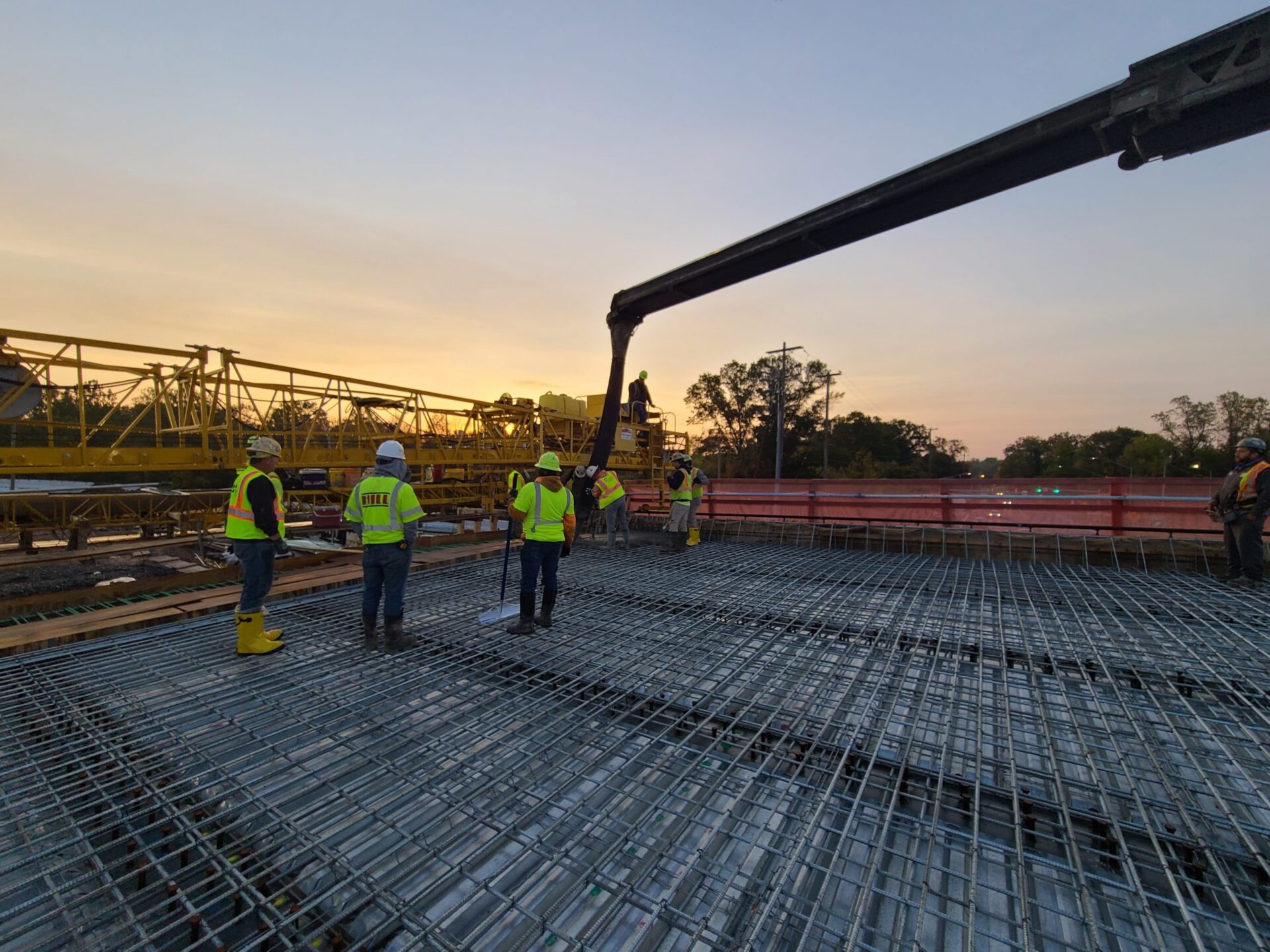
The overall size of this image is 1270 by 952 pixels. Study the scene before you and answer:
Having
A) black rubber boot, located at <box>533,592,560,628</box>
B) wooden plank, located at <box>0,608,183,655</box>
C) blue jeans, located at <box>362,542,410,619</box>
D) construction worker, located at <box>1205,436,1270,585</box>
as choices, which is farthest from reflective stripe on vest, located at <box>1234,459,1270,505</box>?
wooden plank, located at <box>0,608,183,655</box>

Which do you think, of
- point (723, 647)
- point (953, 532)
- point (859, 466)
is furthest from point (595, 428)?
point (859, 466)

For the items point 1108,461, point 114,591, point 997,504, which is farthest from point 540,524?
point 1108,461

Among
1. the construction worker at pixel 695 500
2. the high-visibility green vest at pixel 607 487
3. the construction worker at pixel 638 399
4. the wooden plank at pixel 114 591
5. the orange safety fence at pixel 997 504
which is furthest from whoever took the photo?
the construction worker at pixel 638 399

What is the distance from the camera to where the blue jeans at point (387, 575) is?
431 centimetres

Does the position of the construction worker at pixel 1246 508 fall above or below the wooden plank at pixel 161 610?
above

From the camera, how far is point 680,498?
903 cm

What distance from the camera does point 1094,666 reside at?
3953mm

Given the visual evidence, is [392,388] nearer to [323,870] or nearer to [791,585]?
[791,585]

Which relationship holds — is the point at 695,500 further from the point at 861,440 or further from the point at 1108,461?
the point at 1108,461

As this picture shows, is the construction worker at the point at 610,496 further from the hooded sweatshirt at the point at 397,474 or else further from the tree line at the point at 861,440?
the tree line at the point at 861,440

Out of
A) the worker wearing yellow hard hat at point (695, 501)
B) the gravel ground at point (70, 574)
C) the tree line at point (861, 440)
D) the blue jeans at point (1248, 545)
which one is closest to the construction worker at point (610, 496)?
the worker wearing yellow hard hat at point (695, 501)

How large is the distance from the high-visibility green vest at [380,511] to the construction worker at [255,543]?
1.87 ft

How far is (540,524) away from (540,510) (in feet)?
Result: 0.40

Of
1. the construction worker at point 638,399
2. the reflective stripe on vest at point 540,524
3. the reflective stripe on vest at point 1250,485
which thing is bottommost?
the reflective stripe on vest at point 540,524
